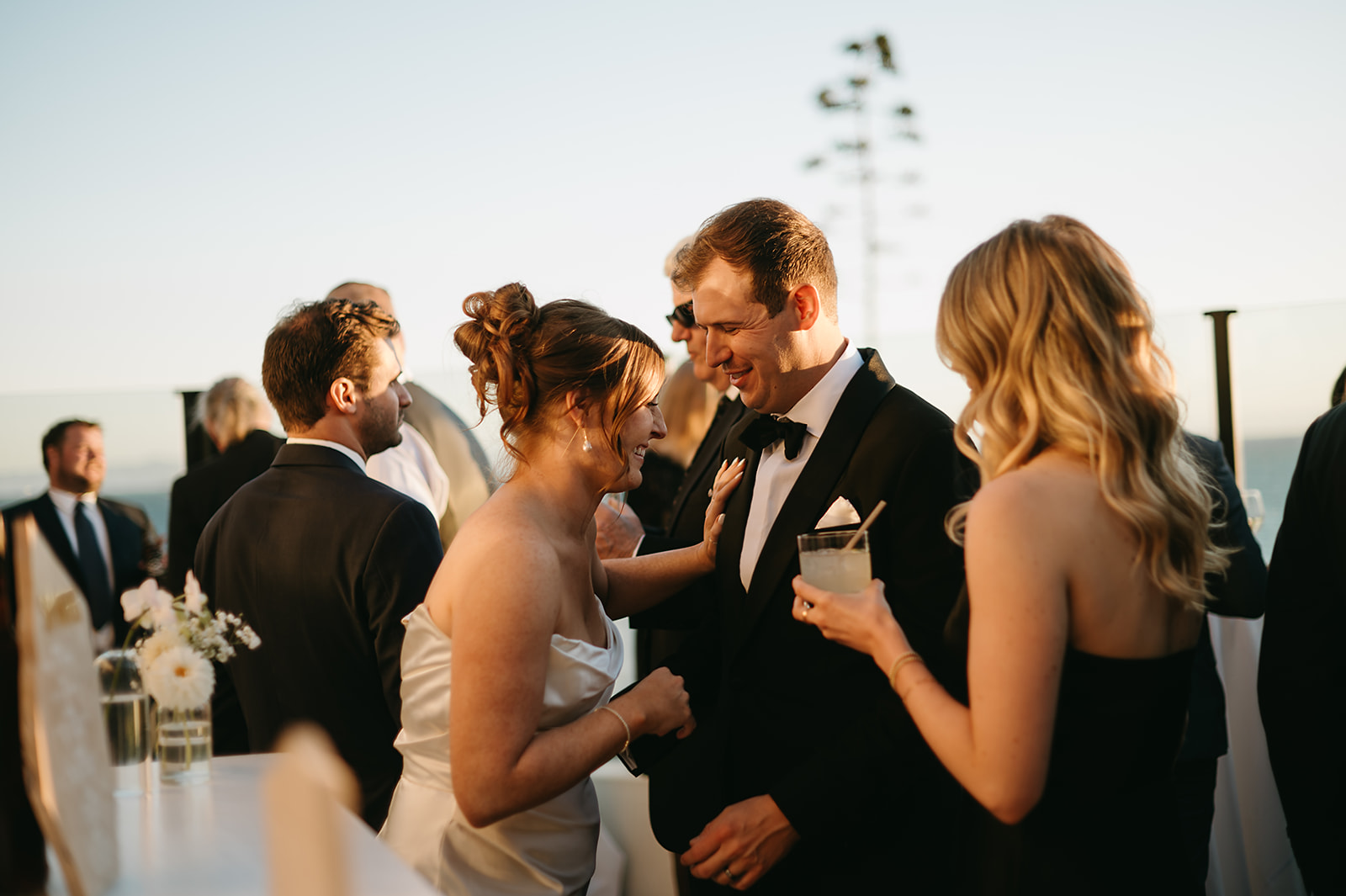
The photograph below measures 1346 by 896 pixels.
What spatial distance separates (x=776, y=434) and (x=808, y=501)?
0.23 metres

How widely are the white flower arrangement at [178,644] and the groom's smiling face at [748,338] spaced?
1125 mm

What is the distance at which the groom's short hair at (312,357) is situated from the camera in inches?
104

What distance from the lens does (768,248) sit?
2.17m

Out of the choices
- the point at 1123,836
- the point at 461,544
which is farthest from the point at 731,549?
the point at 1123,836

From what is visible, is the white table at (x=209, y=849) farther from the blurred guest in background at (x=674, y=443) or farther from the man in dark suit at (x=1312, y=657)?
the blurred guest in background at (x=674, y=443)

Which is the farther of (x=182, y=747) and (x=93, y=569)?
(x=93, y=569)

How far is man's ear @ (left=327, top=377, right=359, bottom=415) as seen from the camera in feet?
8.66

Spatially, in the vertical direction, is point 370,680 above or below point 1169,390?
below

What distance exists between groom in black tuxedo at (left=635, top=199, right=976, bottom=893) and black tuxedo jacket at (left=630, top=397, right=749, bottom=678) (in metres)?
0.37

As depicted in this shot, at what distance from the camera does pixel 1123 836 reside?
60.1 inches

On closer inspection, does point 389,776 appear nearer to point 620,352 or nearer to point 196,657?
point 196,657

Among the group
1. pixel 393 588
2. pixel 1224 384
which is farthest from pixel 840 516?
pixel 1224 384

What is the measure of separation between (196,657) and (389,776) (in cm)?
78

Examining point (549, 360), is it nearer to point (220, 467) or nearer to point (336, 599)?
point (336, 599)
